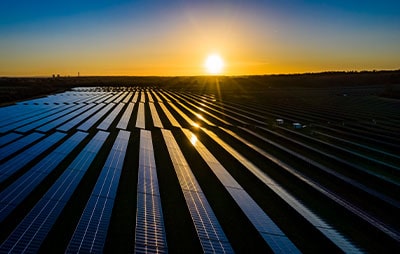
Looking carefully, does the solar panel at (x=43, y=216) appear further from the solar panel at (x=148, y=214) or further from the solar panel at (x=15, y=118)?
the solar panel at (x=15, y=118)

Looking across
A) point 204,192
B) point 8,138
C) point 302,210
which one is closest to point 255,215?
point 302,210

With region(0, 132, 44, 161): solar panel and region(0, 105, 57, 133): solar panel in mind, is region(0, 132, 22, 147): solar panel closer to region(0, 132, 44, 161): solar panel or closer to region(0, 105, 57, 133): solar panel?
region(0, 132, 44, 161): solar panel

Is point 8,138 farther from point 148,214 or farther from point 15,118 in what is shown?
point 148,214

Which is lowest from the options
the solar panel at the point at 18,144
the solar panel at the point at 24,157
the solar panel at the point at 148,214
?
the solar panel at the point at 148,214

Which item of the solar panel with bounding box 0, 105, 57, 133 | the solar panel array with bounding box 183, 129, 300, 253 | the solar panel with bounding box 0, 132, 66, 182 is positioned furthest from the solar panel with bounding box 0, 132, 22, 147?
the solar panel array with bounding box 183, 129, 300, 253

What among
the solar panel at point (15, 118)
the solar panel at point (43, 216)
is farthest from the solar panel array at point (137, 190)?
the solar panel at point (15, 118)

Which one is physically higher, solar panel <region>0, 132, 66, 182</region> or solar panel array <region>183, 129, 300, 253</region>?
solar panel <region>0, 132, 66, 182</region>

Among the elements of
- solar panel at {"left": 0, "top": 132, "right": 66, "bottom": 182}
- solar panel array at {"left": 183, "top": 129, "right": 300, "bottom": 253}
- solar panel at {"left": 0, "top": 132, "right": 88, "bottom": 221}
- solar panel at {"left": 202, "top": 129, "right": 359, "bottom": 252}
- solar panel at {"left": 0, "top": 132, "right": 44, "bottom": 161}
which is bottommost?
solar panel at {"left": 202, "top": 129, "right": 359, "bottom": 252}
